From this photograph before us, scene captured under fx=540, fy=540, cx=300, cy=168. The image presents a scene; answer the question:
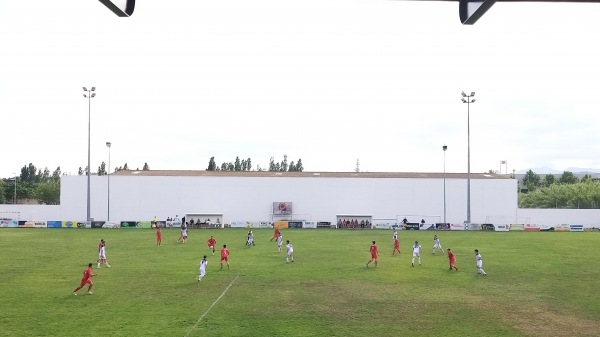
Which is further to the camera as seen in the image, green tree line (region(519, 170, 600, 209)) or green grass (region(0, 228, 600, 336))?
green tree line (region(519, 170, 600, 209))

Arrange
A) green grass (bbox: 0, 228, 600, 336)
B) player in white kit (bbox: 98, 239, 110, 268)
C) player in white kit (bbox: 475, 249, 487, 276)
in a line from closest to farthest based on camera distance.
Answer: green grass (bbox: 0, 228, 600, 336), player in white kit (bbox: 475, 249, 487, 276), player in white kit (bbox: 98, 239, 110, 268)

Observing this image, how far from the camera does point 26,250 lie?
42.8 meters

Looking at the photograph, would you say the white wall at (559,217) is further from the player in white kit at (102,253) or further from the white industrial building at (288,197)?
the player in white kit at (102,253)

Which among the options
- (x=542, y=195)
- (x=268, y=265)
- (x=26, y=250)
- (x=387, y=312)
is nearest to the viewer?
(x=387, y=312)

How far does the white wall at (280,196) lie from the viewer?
81625mm

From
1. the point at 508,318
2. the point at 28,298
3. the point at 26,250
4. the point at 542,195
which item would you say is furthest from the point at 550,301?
the point at 542,195

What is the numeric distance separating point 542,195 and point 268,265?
9499 centimetres

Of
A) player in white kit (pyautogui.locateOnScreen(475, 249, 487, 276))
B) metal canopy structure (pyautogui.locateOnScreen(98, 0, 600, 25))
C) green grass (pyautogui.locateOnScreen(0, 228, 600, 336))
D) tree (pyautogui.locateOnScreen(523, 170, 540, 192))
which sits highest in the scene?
tree (pyautogui.locateOnScreen(523, 170, 540, 192))

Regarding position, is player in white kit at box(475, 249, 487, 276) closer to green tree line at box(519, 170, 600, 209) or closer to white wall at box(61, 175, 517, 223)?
white wall at box(61, 175, 517, 223)

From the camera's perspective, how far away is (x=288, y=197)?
83.1 m

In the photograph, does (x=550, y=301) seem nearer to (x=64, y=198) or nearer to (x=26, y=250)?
(x=26, y=250)

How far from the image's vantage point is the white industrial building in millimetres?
81625

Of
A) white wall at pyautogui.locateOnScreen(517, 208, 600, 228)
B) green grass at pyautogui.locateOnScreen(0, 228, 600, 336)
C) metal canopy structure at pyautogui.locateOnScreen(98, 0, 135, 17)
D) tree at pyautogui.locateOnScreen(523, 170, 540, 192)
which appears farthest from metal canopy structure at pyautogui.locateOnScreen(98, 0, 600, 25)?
tree at pyautogui.locateOnScreen(523, 170, 540, 192)

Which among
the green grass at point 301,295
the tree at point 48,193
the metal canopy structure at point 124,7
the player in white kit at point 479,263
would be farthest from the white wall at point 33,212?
the metal canopy structure at point 124,7
